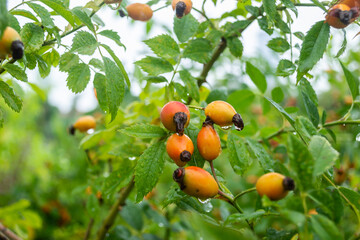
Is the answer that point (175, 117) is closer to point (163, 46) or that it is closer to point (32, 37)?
point (163, 46)

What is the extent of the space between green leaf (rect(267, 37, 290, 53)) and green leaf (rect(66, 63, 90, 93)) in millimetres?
624

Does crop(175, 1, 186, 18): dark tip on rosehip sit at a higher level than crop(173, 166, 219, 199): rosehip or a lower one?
higher

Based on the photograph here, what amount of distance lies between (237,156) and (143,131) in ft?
0.93

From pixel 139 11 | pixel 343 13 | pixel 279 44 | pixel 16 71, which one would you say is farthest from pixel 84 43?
pixel 343 13

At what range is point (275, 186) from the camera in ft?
2.39

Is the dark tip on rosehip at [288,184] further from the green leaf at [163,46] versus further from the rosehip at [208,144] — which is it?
the green leaf at [163,46]

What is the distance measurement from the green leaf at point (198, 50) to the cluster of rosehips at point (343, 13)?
15.7 inches

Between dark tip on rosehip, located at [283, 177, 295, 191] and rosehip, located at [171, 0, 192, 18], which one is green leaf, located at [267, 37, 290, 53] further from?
dark tip on rosehip, located at [283, 177, 295, 191]

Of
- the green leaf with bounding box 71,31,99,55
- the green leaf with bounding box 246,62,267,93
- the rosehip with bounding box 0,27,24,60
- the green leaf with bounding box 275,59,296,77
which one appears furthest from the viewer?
the green leaf with bounding box 246,62,267,93

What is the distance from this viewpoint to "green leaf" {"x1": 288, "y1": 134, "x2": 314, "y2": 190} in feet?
2.08

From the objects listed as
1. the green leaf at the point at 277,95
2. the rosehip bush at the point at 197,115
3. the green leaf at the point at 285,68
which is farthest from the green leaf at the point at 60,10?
the green leaf at the point at 277,95

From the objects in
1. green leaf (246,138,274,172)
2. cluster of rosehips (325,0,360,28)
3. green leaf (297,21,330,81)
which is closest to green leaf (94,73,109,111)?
green leaf (246,138,274,172)

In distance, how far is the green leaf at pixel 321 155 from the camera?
2.05ft

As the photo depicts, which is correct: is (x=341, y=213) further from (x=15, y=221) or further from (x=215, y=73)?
(x=215, y=73)
